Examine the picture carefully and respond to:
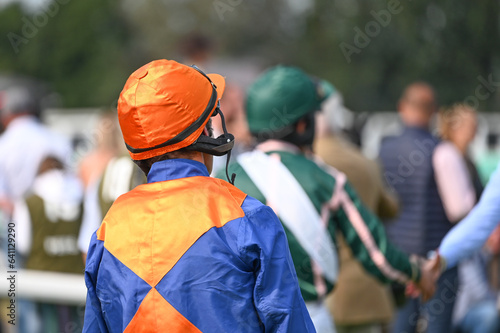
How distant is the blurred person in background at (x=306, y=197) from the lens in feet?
10.7

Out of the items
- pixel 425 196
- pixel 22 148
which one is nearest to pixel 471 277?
pixel 425 196

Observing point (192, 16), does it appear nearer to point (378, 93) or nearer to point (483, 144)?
point (378, 93)

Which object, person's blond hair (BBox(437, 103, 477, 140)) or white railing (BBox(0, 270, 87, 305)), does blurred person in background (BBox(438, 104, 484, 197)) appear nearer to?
person's blond hair (BBox(437, 103, 477, 140))

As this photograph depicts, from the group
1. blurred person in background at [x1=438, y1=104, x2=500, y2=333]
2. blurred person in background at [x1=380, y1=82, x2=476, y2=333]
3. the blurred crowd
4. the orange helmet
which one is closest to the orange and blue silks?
the orange helmet

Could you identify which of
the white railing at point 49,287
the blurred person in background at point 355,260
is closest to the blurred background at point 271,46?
the blurred person in background at point 355,260

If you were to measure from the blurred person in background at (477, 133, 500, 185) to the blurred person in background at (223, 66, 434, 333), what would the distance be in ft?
15.2

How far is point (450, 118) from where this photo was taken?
658 cm

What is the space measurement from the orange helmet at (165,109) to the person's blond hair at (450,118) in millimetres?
4595

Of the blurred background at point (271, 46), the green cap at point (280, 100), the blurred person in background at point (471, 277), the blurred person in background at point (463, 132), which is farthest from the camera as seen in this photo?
the blurred background at point (271, 46)

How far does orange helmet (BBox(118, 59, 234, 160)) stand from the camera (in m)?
2.17

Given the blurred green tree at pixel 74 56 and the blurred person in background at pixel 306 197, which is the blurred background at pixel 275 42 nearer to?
the blurred green tree at pixel 74 56

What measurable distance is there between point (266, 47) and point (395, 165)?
158 ft

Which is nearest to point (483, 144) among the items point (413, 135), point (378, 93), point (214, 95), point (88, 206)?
point (413, 135)

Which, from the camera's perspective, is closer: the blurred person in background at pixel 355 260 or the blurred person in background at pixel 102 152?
the blurred person in background at pixel 355 260
